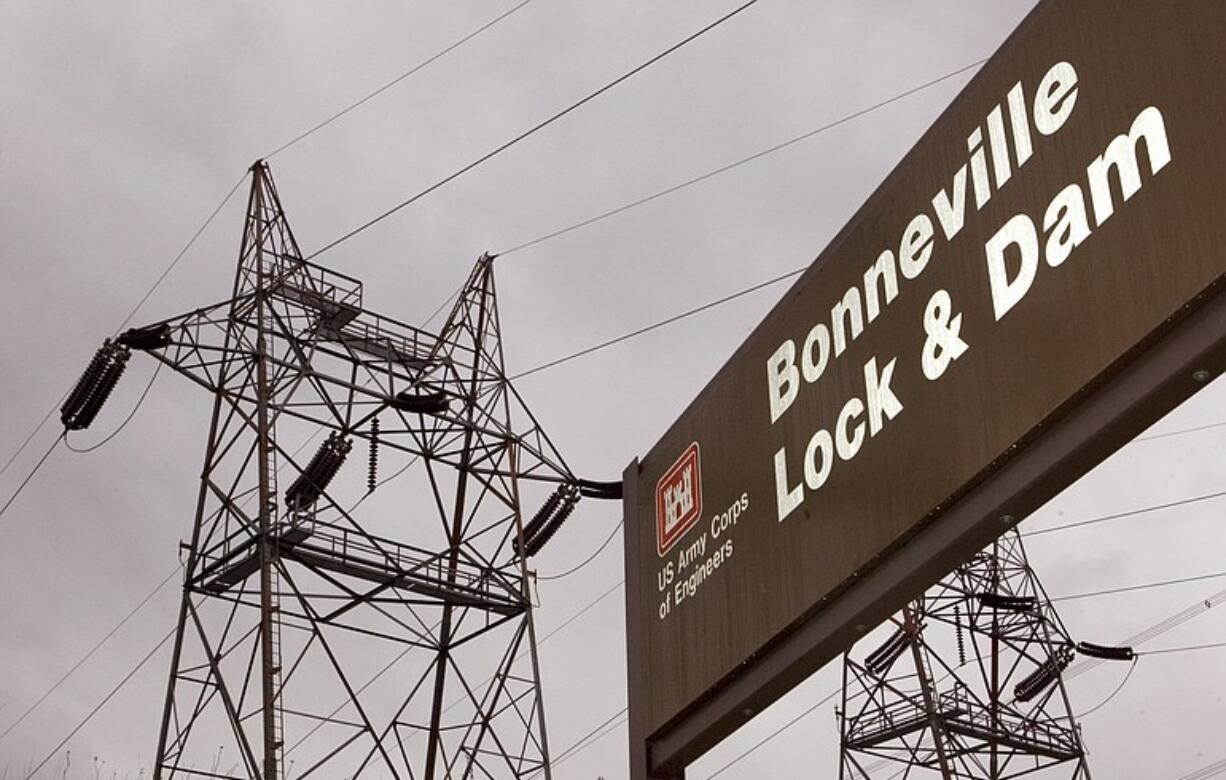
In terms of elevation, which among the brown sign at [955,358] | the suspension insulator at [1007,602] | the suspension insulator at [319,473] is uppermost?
the suspension insulator at [1007,602]

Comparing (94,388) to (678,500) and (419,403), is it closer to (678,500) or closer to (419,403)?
(419,403)

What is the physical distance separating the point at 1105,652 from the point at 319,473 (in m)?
25.7

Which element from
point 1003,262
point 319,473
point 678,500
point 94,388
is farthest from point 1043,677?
point 1003,262

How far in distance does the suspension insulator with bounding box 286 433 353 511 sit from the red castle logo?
700 inches

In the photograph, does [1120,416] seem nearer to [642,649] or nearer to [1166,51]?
[1166,51]

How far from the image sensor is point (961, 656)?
41188mm

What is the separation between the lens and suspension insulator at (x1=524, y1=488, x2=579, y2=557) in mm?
31641

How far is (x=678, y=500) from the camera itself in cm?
1098

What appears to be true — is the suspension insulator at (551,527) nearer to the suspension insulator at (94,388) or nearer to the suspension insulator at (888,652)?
the suspension insulator at (94,388)

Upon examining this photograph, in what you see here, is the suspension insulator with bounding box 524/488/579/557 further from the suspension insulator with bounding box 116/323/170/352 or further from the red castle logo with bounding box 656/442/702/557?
the red castle logo with bounding box 656/442/702/557

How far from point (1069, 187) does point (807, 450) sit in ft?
8.32

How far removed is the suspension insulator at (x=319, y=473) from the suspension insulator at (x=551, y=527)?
14.3 feet

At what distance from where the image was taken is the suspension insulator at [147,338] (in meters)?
29.0

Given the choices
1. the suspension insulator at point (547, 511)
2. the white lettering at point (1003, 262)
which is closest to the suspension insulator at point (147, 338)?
the suspension insulator at point (547, 511)
